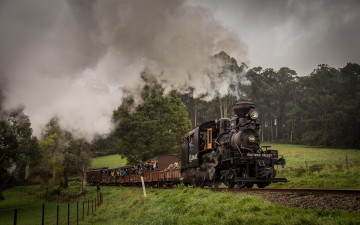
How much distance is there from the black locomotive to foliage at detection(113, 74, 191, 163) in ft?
55.7

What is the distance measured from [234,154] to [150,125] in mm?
21691

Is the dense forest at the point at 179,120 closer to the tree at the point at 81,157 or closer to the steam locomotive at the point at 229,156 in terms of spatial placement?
the tree at the point at 81,157

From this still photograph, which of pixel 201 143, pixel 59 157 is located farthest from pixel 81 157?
pixel 201 143

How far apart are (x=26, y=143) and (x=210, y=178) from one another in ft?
59.9

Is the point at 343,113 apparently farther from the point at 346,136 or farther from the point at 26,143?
the point at 26,143

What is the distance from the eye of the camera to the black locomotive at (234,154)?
1184cm

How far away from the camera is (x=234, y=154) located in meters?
12.2

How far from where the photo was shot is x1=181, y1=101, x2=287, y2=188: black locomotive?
11.8 meters

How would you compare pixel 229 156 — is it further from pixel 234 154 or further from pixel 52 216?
pixel 52 216

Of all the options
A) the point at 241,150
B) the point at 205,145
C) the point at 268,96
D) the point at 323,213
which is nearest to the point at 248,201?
the point at 323,213

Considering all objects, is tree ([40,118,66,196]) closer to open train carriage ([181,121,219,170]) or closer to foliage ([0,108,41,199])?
foliage ([0,108,41,199])

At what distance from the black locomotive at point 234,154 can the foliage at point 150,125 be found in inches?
668

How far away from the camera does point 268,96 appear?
66.5m

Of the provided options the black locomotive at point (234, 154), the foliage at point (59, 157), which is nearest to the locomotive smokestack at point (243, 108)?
the black locomotive at point (234, 154)
